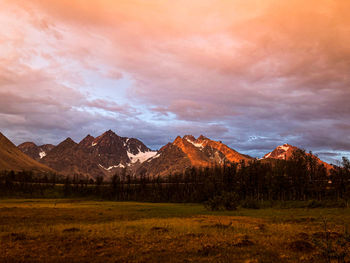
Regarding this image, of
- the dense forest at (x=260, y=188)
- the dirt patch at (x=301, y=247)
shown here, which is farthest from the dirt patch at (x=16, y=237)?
the dense forest at (x=260, y=188)

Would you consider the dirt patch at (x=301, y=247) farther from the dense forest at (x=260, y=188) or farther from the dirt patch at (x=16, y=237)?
the dense forest at (x=260, y=188)

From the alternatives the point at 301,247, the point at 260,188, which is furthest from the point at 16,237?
the point at 260,188

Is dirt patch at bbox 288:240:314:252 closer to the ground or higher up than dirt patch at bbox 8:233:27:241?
higher up

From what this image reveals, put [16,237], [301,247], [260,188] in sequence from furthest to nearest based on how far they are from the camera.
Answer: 1. [260,188]
2. [16,237]
3. [301,247]

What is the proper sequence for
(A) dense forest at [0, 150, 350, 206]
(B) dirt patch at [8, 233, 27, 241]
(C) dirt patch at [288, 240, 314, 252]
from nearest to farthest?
(C) dirt patch at [288, 240, 314, 252] < (B) dirt patch at [8, 233, 27, 241] < (A) dense forest at [0, 150, 350, 206]

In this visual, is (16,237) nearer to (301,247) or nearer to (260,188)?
(301,247)

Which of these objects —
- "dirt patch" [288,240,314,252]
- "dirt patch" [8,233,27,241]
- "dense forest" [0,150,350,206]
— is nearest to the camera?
"dirt patch" [288,240,314,252]

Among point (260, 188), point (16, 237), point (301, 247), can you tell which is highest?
point (301, 247)

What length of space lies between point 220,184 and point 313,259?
146599 mm

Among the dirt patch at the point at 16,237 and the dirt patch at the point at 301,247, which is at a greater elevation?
the dirt patch at the point at 301,247

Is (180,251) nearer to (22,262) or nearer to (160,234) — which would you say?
(160,234)

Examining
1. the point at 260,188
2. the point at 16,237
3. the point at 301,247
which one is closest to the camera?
the point at 301,247

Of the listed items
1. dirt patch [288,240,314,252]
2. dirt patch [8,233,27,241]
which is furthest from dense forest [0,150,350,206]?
dirt patch [8,233,27,241]

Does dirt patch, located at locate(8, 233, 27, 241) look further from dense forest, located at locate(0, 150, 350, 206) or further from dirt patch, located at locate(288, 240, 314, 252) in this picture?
dense forest, located at locate(0, 150, 350, 206)
